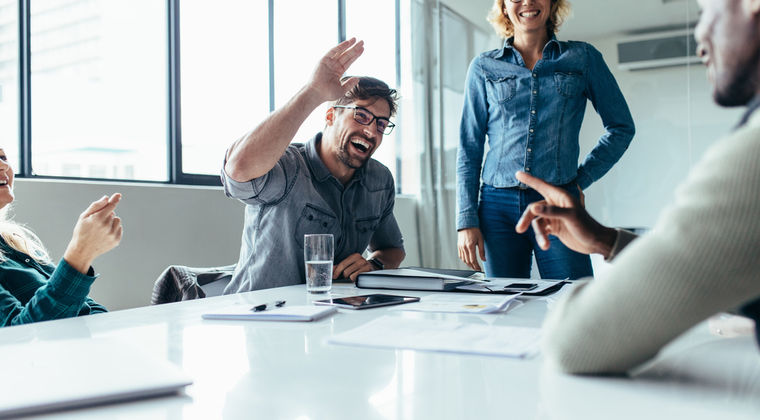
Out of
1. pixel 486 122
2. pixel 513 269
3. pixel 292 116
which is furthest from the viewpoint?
pixel 486 122

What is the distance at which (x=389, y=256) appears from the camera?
2.03m

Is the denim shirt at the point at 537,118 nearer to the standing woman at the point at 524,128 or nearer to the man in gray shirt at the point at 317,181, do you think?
the standing woman at the point at 524,128

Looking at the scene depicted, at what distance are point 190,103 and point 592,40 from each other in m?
2.89

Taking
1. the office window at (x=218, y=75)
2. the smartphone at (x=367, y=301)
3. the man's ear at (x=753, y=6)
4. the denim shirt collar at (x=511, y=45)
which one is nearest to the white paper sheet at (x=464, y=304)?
the smartphone at (x=367, y=301)

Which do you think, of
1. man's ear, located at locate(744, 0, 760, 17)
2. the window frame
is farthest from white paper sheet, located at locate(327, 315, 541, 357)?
the window frame

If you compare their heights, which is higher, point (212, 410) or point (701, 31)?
point (701, 31)

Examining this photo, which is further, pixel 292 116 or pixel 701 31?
pixel 292 116

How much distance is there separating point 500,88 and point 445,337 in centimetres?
142

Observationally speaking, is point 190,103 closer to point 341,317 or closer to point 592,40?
point 341,317

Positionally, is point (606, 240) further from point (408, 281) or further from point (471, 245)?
point (471, 245)

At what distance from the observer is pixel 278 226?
1.73 m

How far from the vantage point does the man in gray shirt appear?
1.65 metres

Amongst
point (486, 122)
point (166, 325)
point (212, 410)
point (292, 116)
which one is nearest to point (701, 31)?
point (212, 410)

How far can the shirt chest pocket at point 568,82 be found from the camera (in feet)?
6.54
